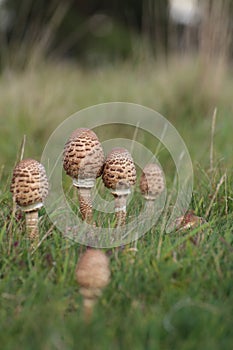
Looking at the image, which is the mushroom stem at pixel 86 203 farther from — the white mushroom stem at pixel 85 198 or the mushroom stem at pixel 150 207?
the mushroom stem at pixel 150 207

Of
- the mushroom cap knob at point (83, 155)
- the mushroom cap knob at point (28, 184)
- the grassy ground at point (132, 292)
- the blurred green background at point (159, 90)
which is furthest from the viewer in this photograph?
the blurred green background at point (159, 90)

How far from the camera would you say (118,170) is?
1.98 meters

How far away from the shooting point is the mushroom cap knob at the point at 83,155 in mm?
1963

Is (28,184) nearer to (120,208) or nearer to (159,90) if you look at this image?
(120,208)

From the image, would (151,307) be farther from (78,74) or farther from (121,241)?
(78,74)

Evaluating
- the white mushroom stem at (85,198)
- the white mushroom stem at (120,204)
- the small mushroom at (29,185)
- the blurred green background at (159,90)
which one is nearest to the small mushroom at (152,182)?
the white mushroom stem at (120,204)

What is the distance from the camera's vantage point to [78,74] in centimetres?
726

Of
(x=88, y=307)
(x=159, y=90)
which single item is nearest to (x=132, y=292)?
(x=88, y=307)

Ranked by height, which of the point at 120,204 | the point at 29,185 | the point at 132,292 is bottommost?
the point at 132,292

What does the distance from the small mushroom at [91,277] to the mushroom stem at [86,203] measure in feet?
1.86

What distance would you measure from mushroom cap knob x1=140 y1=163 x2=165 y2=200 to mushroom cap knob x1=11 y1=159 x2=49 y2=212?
1.53ft

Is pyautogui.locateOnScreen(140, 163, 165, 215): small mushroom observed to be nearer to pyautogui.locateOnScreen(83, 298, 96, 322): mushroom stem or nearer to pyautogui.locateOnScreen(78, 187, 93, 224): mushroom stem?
pyautogui.locateOnScreen(78, 187, 93, 224): mushroom stem

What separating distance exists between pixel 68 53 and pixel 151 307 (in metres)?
13.8

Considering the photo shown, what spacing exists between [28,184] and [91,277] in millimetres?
512
